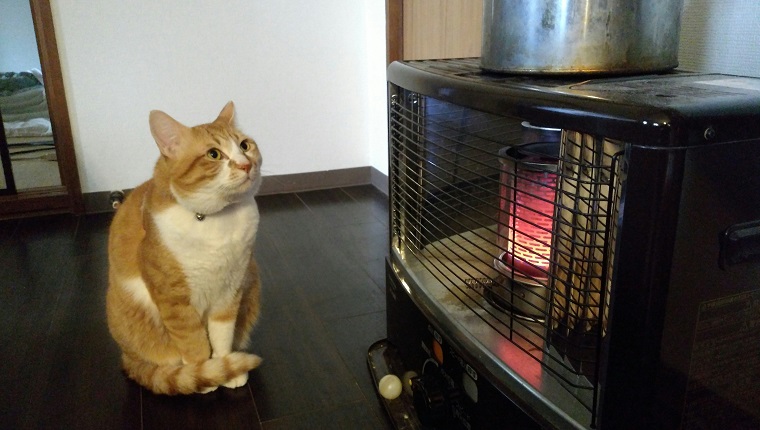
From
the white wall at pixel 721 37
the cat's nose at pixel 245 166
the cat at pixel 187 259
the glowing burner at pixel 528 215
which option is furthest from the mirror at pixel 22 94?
the white wall at pixel 721 37

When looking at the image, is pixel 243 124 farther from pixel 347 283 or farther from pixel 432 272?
pixel 432 272

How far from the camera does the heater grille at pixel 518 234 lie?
0.61 m

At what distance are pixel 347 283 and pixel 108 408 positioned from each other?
71 cm

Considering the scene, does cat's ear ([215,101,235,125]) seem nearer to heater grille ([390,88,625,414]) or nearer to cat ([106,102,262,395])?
cat ([106,102,262,395])

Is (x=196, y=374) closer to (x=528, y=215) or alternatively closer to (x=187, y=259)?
(x=187, y=259)

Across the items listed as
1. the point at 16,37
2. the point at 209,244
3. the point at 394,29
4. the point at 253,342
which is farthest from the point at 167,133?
the point at 16,37

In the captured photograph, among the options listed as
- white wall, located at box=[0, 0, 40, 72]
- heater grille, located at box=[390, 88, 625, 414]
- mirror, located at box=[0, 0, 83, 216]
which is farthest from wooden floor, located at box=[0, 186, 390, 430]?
white wall, located at box=[0, 0, 40, 72]

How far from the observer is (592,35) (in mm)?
686

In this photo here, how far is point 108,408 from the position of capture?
1166 millimetres

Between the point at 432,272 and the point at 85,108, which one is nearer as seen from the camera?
the point at 432,272

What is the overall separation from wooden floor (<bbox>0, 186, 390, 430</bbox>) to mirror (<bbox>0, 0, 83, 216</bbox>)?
17 centimetres

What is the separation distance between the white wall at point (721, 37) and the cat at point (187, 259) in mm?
753

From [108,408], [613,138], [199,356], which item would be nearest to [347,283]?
[199,356]

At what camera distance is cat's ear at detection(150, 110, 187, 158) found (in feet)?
3.35
